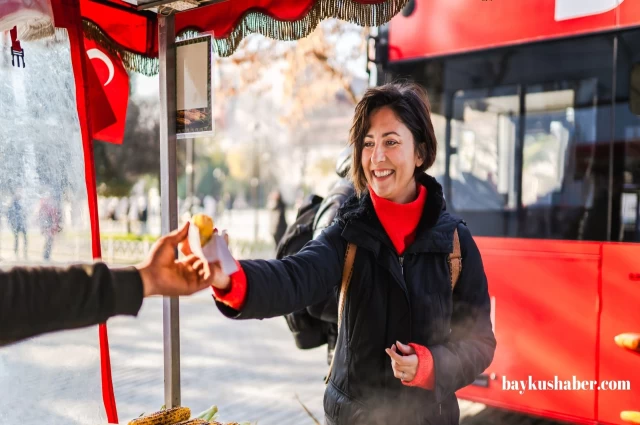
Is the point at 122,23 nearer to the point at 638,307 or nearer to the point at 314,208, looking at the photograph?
the point at 314,208

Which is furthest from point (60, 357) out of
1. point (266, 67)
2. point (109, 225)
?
point (109, 225)

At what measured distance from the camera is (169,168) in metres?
2.85

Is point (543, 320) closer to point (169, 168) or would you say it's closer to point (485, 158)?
point (485, 158)

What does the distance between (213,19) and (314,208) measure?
1460 mm

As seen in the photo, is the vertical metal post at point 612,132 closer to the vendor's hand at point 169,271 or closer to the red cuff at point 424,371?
the red cuff at point 424,371

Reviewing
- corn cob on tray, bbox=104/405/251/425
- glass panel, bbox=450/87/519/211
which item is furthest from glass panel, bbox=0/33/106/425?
glass panel, bbox=450/87/519/211

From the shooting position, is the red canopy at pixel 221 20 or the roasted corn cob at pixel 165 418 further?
the red canopy at pixel 221 20

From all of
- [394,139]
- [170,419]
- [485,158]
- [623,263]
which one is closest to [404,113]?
[394,139]

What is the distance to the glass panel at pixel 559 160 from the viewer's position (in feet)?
12.5

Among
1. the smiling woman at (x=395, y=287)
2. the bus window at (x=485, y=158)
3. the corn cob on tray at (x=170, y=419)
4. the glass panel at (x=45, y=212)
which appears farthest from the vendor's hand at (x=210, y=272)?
the bus window at (x=485, y=158)

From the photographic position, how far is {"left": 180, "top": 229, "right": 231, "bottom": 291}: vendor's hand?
144 centimetres

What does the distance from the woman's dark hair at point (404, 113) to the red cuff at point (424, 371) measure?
2.39 ft

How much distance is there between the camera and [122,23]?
117 inches

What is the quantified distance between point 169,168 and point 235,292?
148 centimetres
